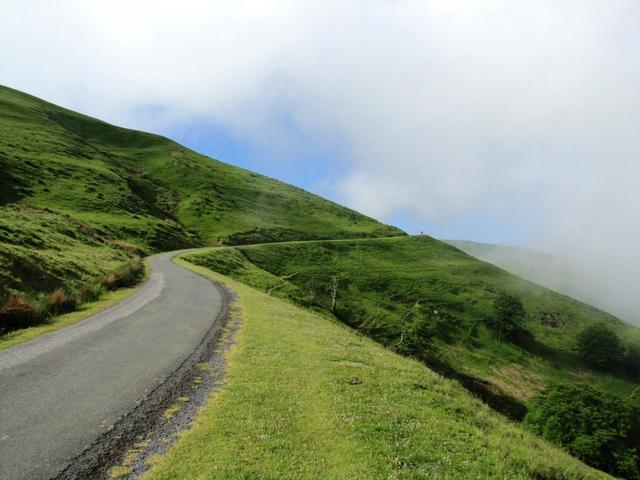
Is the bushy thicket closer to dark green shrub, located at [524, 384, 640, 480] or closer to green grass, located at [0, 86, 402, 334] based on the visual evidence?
green grass, located at [0, 86, 402, 334]

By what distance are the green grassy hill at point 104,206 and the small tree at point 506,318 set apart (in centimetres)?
6486

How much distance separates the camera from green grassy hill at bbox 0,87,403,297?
43.3 metres

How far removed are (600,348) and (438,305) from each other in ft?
153

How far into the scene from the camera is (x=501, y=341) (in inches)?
4119

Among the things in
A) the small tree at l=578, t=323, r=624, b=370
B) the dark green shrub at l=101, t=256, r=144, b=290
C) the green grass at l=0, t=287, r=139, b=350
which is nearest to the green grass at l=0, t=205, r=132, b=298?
the dark green shrub at l=101, t=256, r=144, b=290

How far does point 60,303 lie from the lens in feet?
88.3

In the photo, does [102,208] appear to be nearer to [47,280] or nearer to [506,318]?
[47,280]

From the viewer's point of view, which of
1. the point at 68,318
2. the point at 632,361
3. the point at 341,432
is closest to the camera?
the point at 341,432

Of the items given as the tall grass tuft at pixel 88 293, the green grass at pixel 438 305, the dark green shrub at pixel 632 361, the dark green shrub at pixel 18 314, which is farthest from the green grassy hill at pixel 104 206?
the dark green shrub at pixel 632 361

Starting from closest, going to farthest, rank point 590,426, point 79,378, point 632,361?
point 79,378
point 590,426
point 632,361

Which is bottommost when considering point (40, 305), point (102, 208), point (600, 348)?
point (40, 305)

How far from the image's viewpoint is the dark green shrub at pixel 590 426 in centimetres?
5150

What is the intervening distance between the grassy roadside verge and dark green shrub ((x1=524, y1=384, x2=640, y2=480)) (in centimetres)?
6011

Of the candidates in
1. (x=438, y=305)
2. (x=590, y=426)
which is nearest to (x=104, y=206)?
(x=438, y=305)
